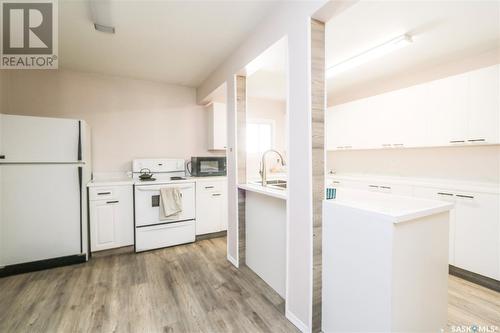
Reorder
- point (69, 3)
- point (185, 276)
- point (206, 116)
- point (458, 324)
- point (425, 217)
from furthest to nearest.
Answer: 1. point (206, 116)
2. point (185, 276)
3. point (69, 3)
4. point (458, 324)
5. point (425, 217)

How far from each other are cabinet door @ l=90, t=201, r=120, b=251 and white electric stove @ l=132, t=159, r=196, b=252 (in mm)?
258

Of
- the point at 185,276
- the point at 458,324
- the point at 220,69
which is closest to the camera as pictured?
the point at 458,324

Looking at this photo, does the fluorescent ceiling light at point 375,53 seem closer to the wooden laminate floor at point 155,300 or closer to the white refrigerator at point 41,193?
the wooden laminate floor at point 155,300

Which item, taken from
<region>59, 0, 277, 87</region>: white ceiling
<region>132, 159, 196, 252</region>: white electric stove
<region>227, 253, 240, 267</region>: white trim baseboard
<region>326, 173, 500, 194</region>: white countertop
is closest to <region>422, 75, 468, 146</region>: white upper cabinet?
<region>326, 173, 500, 194</region>: white countertop

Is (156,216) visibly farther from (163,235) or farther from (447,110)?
(447,110)

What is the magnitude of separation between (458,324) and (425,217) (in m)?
1.10

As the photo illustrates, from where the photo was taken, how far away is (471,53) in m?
2.62

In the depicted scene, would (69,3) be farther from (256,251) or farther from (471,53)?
(471,53)

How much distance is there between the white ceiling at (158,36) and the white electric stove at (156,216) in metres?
1.46

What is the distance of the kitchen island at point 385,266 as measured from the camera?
118cm

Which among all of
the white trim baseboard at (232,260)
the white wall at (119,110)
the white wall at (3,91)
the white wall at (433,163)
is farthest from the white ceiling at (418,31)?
the white wall at (3,91)

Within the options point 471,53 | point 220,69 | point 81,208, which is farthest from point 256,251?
point 471,53

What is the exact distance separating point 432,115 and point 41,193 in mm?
4724

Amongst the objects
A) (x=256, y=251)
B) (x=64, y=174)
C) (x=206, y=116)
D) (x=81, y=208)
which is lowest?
(x=256, y=251)
